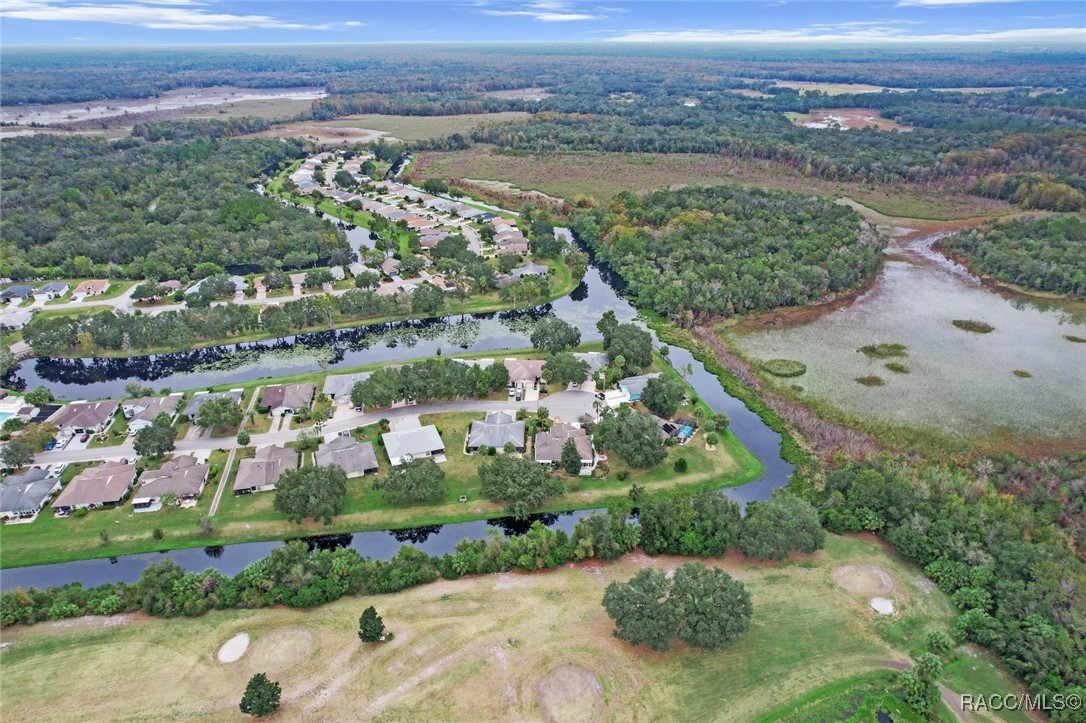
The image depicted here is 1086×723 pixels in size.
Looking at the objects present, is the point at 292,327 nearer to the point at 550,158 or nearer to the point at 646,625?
the point at 646,625

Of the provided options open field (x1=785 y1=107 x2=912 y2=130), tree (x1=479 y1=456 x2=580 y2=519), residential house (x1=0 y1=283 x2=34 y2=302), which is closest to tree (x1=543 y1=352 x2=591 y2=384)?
tree (x1=479 y1=456 x2=580 y2=519)

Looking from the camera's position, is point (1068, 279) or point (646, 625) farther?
point (1068, 279)

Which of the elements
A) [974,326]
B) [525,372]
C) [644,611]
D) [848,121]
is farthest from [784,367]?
[848,121]

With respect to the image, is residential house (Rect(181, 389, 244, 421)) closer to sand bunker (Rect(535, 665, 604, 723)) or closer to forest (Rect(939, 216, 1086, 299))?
sand bunker (Rect(535, 665, 604, 723))

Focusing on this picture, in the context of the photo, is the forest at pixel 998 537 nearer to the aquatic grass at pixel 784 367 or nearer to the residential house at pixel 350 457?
the aquatic grass at pixel 784 367

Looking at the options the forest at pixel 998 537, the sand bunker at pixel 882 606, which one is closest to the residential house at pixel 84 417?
the forest at pixel 998 537

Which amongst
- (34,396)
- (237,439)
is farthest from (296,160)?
(237,439)
